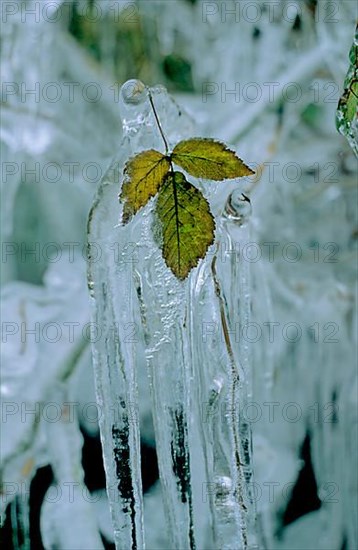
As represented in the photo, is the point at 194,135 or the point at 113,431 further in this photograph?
the point at 194,135

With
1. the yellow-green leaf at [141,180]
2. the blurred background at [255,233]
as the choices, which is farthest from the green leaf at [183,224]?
the blurred background at [255,233]

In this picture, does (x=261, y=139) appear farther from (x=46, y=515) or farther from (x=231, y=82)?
(x=46, y=515)

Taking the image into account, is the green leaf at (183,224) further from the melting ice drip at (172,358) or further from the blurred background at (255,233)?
the blurred background at (255,233)

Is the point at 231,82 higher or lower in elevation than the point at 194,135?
higher

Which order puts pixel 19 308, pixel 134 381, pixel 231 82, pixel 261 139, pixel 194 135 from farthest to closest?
pixel 231 82 → pixel 261 139 → pixel 19 308 → pixel 194 135 → pixel 134 381

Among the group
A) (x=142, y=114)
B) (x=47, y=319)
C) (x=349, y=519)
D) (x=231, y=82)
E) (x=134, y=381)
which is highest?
(x=231, y=82)

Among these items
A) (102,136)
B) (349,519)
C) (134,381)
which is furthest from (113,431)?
(102,136)

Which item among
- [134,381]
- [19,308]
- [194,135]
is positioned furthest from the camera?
[19,308]

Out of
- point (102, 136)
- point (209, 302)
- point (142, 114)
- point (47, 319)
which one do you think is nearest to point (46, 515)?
point (47, 319)
